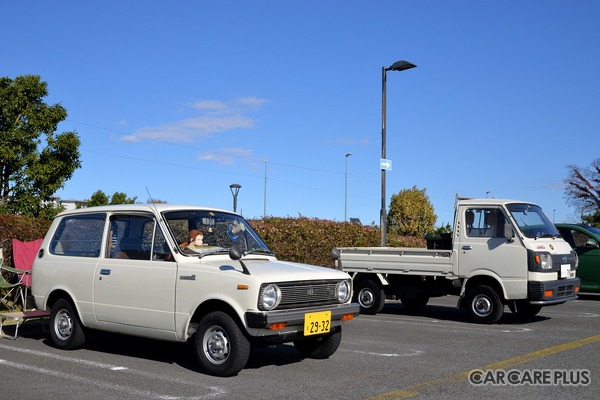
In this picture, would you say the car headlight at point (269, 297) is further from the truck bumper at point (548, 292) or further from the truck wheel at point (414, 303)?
the truck wheel at point (414, 303)

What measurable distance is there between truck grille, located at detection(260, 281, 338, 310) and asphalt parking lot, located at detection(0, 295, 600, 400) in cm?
73

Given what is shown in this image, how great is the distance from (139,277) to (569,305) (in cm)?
1103

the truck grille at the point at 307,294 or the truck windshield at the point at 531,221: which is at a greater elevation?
the truck windshield at the point at 531,221

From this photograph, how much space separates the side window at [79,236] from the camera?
28.7 ft

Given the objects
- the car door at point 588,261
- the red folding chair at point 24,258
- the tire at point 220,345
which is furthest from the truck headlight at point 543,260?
the red folding chair at point 24,258

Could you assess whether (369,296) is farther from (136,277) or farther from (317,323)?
(136,277)

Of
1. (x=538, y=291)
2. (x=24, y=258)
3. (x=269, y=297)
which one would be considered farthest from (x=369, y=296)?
(x=269, y=297)

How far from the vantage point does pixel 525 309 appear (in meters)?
12.7

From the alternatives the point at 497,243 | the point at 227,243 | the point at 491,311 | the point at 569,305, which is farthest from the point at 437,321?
the point at 227,243

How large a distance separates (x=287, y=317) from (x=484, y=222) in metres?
6.39

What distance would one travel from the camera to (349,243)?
18.8 metres

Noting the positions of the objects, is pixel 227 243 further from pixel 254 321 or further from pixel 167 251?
pixel 254 321

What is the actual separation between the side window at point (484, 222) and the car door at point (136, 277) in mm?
6393

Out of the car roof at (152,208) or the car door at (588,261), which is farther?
the car door at (588,261)
